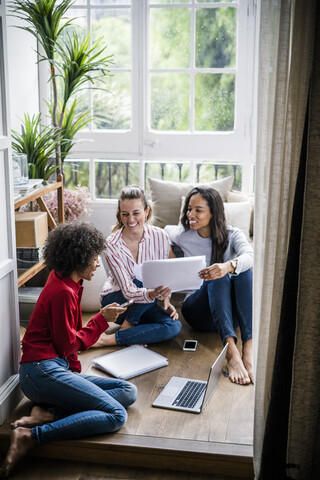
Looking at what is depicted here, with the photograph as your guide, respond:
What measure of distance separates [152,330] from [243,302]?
1.75ft

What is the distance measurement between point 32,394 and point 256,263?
1172 mm

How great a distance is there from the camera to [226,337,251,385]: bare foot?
9.94 ft

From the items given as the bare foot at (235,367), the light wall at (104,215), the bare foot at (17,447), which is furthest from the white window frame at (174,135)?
the bare foot at (17,447)

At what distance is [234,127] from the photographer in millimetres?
4488

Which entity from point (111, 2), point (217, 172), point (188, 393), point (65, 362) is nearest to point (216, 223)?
point (188, 393)

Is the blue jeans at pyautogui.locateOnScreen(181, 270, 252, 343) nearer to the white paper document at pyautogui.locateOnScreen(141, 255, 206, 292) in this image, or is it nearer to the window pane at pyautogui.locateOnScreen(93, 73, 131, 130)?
the white paper document at pyautogui.locateOnScreen(141, 255, 206, 292)

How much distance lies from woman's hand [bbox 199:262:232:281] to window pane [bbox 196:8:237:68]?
1841 millimetres

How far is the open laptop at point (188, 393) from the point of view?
9.06ft

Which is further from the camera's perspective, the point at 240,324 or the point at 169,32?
the point at 169,32

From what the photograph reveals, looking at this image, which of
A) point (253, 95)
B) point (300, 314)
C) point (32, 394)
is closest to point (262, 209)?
point (300, 314)

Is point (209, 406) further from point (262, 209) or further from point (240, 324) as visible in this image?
point (262, 209)

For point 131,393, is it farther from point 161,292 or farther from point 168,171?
point 168,171

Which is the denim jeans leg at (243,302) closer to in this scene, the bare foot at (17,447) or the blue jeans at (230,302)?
the blue jeans at (230,302)

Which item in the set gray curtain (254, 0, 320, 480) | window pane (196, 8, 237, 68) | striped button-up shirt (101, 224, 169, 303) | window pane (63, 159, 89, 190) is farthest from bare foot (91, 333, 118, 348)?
window pane (196, 8, 237, 68)
